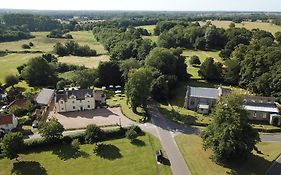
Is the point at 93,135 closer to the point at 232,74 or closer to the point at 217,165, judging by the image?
the point at 217,165

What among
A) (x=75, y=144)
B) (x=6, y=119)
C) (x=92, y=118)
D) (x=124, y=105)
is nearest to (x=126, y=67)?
(x=124, y=105)

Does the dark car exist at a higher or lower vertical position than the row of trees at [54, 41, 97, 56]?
lower

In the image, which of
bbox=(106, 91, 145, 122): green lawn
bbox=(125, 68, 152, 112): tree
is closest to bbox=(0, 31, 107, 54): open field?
bbox=(106, 91, 145, 122): green lawn

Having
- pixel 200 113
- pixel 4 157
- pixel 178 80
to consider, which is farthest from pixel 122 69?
pixel 4 157

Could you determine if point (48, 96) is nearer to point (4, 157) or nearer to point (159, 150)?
point (4, 157)

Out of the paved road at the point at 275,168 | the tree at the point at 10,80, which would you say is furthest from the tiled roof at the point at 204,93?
the tree at the point at 10,80

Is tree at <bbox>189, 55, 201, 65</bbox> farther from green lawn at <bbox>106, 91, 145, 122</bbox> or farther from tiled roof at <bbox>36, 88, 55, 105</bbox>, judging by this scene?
tiled roof at <bbox>36, 88, 55, 105</bbox>

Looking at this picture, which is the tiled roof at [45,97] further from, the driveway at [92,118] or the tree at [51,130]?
the tree at [51,130]
